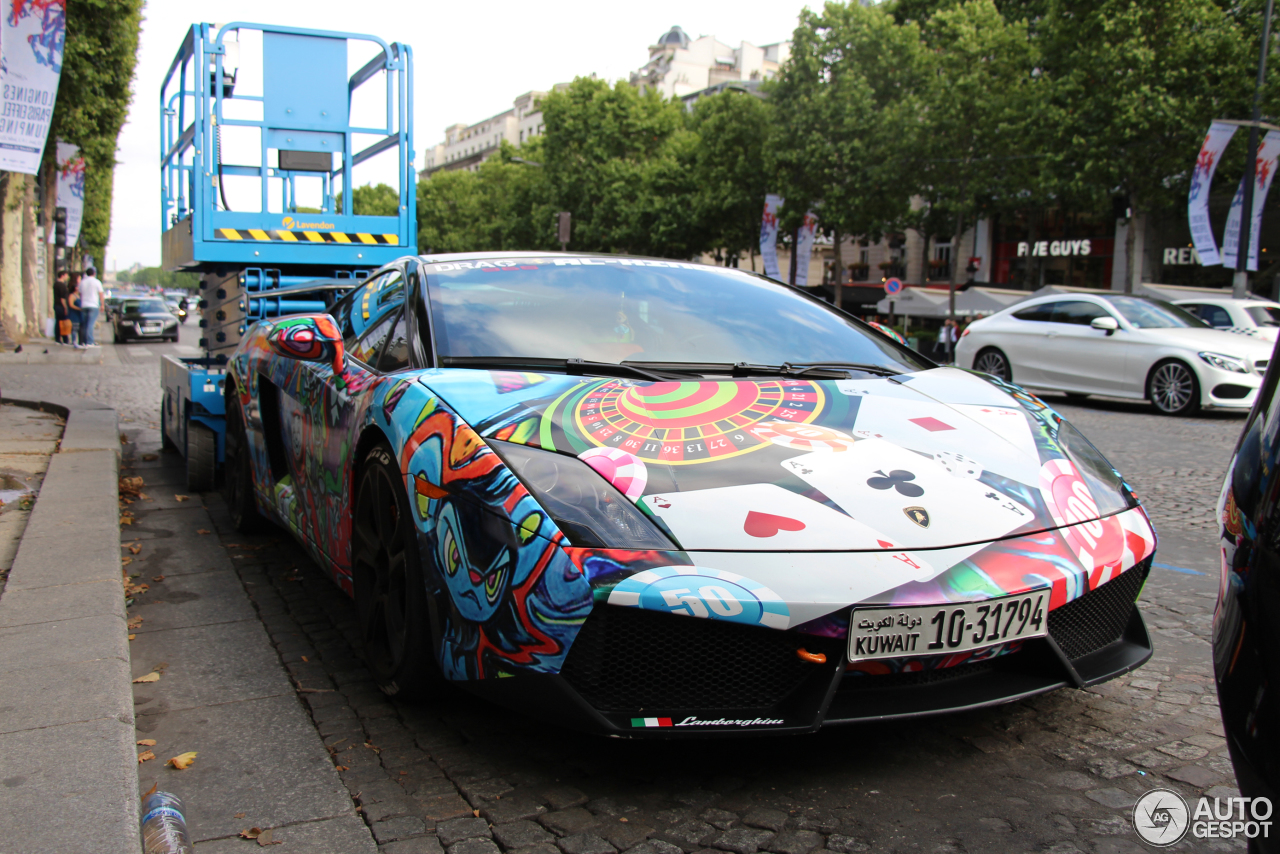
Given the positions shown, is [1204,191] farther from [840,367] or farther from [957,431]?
[957,431]

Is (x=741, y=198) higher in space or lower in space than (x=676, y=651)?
higher

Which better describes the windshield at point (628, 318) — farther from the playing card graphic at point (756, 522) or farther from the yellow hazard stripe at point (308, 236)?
the yellow hazard stripe at point (308, 236)

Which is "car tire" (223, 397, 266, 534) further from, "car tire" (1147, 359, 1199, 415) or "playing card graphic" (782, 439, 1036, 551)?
"car tire" (1147, 359, 1199, 415)

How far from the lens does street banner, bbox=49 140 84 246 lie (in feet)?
82.7

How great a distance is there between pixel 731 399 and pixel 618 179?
161 ft

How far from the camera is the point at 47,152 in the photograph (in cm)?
2553

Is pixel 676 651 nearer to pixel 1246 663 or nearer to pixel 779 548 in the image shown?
pixel 779 548

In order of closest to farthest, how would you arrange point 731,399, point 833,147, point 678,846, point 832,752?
point 678,846 < point 832,752 < point 731,399 < point 833,147

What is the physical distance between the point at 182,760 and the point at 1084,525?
7.43ft

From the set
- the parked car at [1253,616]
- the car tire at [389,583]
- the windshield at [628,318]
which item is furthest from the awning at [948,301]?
the parked car at [1253,616]

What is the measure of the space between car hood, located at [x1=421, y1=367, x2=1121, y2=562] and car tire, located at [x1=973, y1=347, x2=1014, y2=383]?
1139 centimetres

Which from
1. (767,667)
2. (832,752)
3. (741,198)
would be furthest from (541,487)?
(741,198)

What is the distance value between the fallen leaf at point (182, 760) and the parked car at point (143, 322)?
1320 inches

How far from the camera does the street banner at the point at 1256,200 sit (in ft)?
69.8
